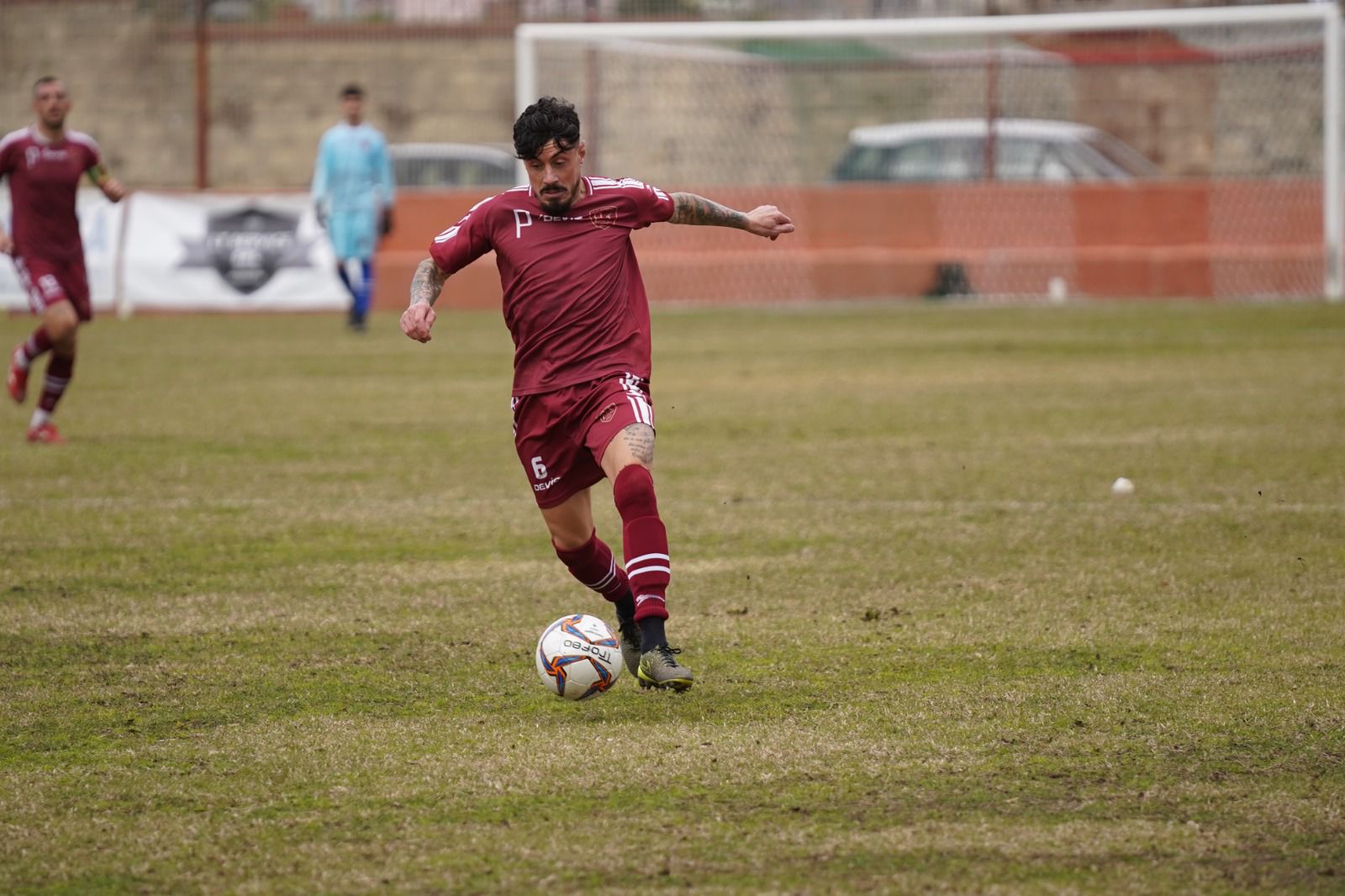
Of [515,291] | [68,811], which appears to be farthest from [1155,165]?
[68,811]

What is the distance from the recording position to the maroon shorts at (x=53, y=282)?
11.5m

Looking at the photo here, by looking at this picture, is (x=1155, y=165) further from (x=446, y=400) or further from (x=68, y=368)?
(x=68, y=368)

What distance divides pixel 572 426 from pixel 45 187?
711 centimetres

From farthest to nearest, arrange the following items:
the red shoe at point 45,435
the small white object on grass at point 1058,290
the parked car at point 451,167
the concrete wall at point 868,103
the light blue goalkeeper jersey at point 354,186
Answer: the parked car at point 451,167 → the concrete wall at point 868,103 → the small white object on grass at point 1058,290 → the light blue goalkeeper jersey at point 354,186 → the red shoe at point 45,435

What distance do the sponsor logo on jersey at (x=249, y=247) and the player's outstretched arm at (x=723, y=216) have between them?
16681 millimetres

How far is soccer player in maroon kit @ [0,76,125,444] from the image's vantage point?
1140 centimetres

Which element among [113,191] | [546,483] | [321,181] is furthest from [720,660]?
[321,181]

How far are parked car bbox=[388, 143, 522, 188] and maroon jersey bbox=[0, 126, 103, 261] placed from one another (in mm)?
12670

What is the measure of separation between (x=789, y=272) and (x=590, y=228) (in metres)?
17.3

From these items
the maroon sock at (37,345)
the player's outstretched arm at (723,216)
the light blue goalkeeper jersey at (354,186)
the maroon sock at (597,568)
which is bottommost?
the maroon sock at (597,568)

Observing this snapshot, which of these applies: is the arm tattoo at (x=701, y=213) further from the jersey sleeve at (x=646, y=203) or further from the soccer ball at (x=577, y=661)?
the soccer ball at (x=577, y=661)

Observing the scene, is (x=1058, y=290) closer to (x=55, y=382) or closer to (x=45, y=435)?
(x=55, y=382)

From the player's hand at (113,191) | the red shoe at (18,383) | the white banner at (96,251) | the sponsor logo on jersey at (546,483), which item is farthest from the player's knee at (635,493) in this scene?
the white banner at (96,251)

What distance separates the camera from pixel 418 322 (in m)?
5.36
